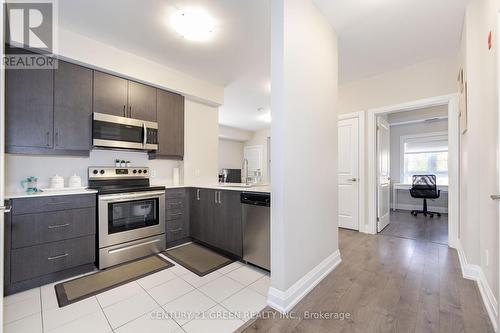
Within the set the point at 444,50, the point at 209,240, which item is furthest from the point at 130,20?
the point at 444,50

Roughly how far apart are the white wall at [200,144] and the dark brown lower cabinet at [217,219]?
550mm

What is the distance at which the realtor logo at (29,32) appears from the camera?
202 cm

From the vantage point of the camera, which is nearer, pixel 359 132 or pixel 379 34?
pixel 379 34

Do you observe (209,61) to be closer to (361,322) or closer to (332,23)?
(332,23)

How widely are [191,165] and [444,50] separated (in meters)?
3.93

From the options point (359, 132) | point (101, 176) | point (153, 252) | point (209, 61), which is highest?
point (209, 61)

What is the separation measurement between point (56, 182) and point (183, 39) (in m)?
2.20

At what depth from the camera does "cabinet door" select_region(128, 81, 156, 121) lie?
114 inches

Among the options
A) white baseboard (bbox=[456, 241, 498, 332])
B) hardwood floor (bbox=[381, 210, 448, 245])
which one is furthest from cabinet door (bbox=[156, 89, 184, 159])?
hardwood floor (bbox=[381, 210, 448, 245])

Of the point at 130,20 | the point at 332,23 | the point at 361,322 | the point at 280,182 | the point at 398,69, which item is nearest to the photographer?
the point at 361,322

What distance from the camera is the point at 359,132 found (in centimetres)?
374

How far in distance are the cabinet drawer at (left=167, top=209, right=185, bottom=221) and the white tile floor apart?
0.95 metres

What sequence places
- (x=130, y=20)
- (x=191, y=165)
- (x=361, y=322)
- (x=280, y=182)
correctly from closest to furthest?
(x=361, y=322) < (x=280, y=182) < (x=130, y=20) < (x=191, y=165)

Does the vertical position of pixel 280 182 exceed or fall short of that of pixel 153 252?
it exceeds it
